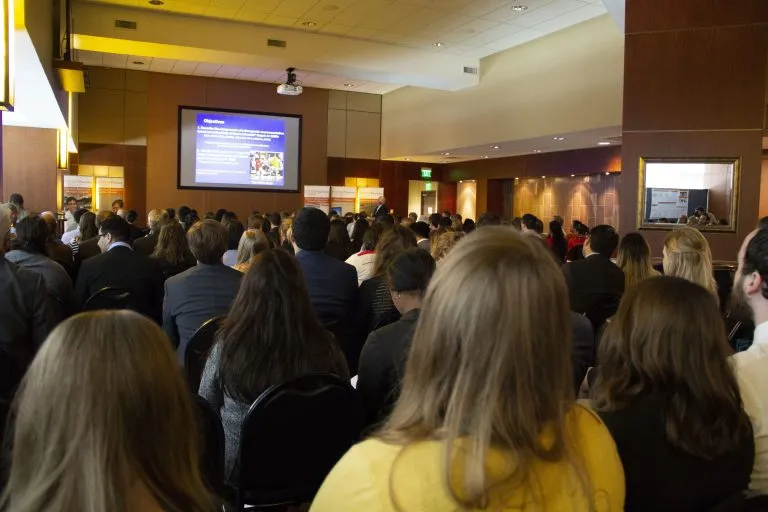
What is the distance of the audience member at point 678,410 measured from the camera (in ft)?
4.79

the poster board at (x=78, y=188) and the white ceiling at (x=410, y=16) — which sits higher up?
the white ceiling at (x=410, y=16)

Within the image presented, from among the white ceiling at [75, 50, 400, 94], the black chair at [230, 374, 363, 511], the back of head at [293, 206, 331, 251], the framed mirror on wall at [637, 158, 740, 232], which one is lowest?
the black chair at [230, 374, 363, 511]

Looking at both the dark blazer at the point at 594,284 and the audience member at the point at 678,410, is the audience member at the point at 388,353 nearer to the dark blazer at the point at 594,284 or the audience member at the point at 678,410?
the audience member at the point at 678,410

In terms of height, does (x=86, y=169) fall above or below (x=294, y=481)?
above

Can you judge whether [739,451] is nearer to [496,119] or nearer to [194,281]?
[194,281]

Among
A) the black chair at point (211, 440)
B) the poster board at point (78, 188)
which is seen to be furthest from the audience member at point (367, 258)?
the poster board at point (78, 188)

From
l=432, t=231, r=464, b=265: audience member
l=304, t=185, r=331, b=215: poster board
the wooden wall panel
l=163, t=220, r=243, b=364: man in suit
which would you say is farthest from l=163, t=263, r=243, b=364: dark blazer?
l=304, t=185, r=331, b=215: poster board

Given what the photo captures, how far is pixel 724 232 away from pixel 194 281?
19.2 feet

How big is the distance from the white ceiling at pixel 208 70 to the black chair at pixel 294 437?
39.8 feet

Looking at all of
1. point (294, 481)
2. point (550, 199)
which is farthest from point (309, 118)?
point (294, 481)

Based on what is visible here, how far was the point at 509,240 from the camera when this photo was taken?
1014mm

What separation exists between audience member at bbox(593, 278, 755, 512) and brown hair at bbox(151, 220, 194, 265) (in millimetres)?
4305

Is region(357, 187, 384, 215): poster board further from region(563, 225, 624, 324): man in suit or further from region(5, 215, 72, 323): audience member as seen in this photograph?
region(5, 215, 72, 323): audience member

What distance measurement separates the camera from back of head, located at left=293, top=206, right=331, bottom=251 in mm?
3875
